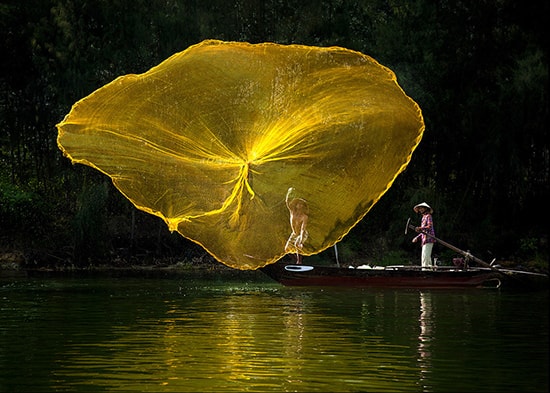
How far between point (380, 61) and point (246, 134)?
11.2 meters

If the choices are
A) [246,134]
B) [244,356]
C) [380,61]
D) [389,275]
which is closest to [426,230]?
[389,275]

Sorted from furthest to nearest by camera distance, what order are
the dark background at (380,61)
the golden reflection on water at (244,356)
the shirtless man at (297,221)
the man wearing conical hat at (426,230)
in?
1. the dark background at (380,61)
2. the man wearing conical hat at (426,230)
3. the shirtless man at (297,221)
4. the golden reflection on water at (244,356)

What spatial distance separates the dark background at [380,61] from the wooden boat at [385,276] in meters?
6.75

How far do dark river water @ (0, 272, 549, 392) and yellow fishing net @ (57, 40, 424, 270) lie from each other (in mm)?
1567

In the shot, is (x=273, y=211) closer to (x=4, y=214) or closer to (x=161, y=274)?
(x=161, y=274)

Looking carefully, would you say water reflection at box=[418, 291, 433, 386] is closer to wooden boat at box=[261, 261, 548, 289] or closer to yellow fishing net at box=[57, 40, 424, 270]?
wooden boat at box=[261, 261, 548, 289]

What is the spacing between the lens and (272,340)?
1577cm

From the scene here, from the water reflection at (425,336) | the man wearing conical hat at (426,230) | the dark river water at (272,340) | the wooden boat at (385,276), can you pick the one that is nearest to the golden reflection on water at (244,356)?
the dark river water at (272,340)

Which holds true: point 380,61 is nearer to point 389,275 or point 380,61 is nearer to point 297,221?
point 389,275

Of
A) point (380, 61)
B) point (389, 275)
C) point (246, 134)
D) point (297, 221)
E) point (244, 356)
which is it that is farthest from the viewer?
point (380, 61)

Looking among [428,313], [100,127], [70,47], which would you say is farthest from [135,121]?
[70,47]

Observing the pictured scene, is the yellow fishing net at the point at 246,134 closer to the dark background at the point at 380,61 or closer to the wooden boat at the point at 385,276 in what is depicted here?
the wooden boat at the point at 385,276

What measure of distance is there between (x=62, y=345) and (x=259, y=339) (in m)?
2.39

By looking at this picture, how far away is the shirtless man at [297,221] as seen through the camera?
21828mm
